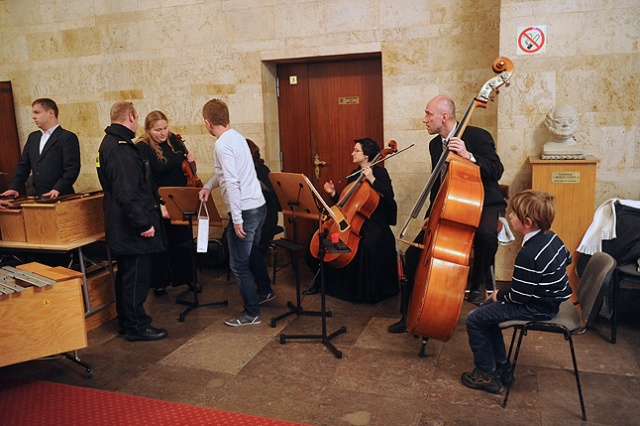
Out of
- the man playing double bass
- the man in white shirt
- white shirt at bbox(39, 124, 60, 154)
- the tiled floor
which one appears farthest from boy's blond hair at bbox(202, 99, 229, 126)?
white shirt at bbox(39, 124, 60, 154)

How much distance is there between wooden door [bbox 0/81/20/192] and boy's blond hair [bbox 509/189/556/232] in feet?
19.5

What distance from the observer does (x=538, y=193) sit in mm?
2896

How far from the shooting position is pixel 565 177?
13.7 ft

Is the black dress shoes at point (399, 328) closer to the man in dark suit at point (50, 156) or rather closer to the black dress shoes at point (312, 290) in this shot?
Answer: the black dress shoes at point (312, 290)

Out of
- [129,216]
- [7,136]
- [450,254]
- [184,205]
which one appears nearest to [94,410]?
[129,216]

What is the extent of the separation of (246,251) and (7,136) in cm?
435

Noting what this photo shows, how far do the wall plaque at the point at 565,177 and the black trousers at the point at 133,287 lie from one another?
3.01 metres

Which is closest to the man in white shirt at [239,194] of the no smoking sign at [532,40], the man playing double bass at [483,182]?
the man playing double bass at [483,182]

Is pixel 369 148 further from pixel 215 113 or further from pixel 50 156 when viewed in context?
pixel 50 156

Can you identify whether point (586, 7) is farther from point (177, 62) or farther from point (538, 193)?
point (177, 62)

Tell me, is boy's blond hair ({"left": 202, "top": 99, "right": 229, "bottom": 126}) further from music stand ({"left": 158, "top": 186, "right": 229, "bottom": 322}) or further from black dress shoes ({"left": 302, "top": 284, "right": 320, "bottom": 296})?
black dress shoes ({"left": 302, "top": 284, "right": 320, "bottom": 296})

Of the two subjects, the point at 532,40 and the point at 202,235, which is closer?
the point at 202,235

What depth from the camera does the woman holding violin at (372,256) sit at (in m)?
4.53

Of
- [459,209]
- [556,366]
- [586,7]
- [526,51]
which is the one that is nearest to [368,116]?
[526,51]
